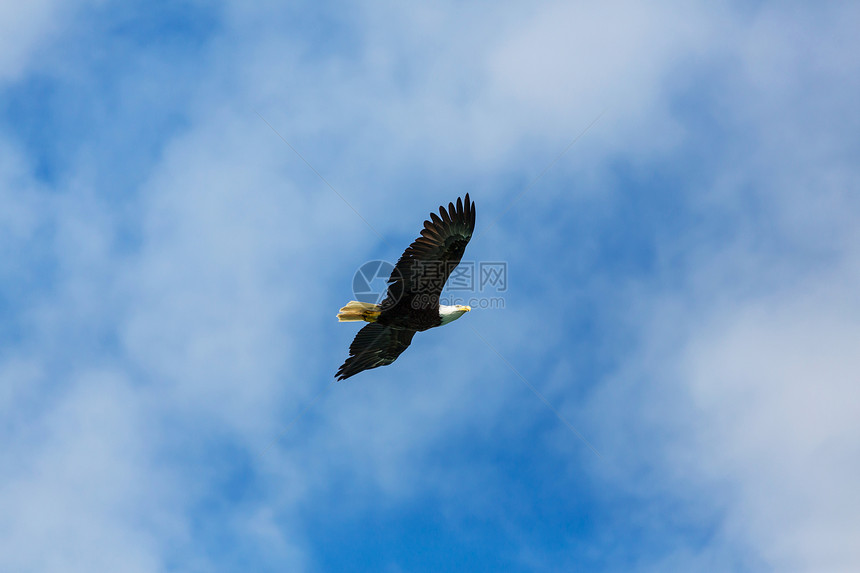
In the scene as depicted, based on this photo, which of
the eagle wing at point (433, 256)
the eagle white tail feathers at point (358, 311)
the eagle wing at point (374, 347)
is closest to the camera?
the eagle wing at point (433, 256)

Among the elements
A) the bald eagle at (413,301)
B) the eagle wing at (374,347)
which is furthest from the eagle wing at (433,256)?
the eagle wing at (374,347)

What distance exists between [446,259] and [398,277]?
944mm

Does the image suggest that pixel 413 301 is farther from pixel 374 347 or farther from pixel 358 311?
pixel 374 347

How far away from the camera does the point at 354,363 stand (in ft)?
47.3

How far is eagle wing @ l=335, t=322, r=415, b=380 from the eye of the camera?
14.2 m

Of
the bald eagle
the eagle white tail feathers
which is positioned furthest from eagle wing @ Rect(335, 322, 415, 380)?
the eagle white tail feathers

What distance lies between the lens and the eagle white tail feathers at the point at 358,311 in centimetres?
1347

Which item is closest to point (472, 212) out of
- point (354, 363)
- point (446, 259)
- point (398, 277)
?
point (446, 259)

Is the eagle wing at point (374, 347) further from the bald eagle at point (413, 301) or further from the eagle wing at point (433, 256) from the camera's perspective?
the eagle wing at point (433, 256)

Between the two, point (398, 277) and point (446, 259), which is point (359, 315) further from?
point (446, 259)

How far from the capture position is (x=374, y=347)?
1446cm

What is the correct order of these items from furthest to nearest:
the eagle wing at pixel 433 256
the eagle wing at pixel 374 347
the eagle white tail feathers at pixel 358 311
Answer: the eagle wing at pixel 374 347 < the eagle white tail feathers at pixel 358 311 < the eagle wing at pixel 433 256

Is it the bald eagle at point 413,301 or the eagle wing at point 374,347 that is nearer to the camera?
the bald eagle at point 413,301

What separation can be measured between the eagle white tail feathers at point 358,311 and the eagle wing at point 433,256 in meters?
0.24
